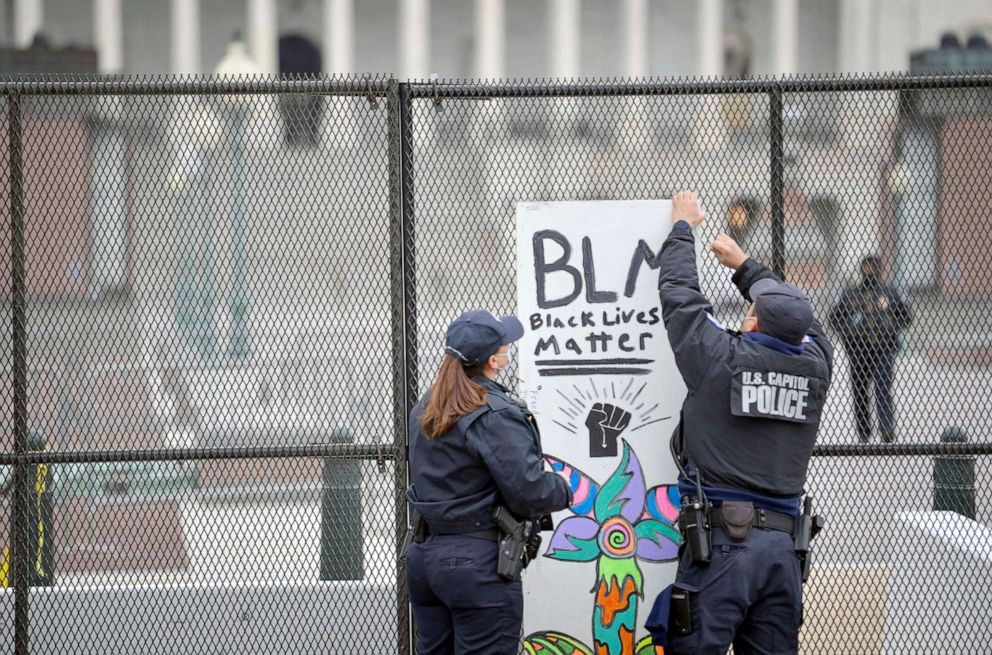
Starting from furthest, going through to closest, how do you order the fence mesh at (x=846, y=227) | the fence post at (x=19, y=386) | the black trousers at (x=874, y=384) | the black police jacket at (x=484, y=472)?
the black trousers at (x=874, y=384), the fence mesh at (x=846, y=227), the fence post at (x=19, y=386), the black police jacket at (x=484, y=472)

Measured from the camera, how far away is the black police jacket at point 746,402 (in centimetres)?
425

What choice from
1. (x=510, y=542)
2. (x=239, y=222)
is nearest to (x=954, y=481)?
(x=510, y=542)

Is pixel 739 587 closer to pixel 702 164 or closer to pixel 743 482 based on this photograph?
pixel 743 482

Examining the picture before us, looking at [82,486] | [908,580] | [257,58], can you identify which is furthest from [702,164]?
[257,58]

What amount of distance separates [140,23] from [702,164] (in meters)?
45.8

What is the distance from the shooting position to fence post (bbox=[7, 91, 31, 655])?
4.96 m

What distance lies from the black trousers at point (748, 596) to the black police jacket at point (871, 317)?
1.37 meters

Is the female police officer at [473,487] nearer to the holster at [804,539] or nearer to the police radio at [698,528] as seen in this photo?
the police radio at [698,528]

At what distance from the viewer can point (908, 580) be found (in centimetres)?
558

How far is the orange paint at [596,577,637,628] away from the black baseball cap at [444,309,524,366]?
55.3 inches

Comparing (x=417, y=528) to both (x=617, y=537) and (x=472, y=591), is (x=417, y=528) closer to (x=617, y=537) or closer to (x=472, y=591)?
(x=472, y=591)

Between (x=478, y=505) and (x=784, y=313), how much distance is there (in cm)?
140

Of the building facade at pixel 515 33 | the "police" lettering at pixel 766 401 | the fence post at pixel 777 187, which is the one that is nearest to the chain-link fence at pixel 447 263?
the fence post at pixel 777 187

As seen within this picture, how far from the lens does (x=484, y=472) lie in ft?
13.8
